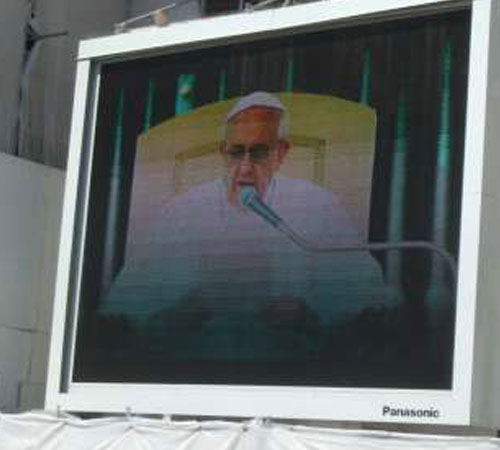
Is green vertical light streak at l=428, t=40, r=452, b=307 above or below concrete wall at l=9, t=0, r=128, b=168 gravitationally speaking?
below

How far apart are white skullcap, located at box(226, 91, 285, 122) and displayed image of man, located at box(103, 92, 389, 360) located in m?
0.01

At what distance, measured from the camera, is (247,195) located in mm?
17094

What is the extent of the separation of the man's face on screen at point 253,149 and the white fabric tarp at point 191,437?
3.55 metres

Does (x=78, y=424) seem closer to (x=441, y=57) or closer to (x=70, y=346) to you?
(x=70, y=346)

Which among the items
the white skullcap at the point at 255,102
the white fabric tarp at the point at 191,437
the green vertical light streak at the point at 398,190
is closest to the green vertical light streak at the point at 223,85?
the white skullcap at the point at 255,102

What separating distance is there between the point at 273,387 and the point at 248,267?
4.96ft

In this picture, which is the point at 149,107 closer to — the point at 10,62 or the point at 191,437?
the point at 10,62

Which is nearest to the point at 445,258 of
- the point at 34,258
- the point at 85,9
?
the point at 34,258

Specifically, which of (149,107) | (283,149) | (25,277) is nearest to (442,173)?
(283,149)

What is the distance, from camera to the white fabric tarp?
12.7 metres

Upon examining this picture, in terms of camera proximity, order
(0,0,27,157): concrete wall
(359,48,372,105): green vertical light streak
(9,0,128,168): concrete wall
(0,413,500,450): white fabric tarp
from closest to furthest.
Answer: (0,413,500,450): white fabric tarp, (359,48,372,105): green vertical light streak, (0,0,27,157): concrete wall, (9,0,128,168): concrete wall

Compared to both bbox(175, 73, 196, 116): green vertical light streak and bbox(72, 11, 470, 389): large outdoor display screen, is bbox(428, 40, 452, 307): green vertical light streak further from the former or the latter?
bbox(175, 73, 196, 116): green vertical light streak

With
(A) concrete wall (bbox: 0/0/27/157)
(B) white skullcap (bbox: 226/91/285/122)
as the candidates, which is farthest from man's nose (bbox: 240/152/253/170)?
(A) concrete wall (bbox: 0/0/27/157)

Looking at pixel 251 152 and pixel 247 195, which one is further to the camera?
pixel 251 152
